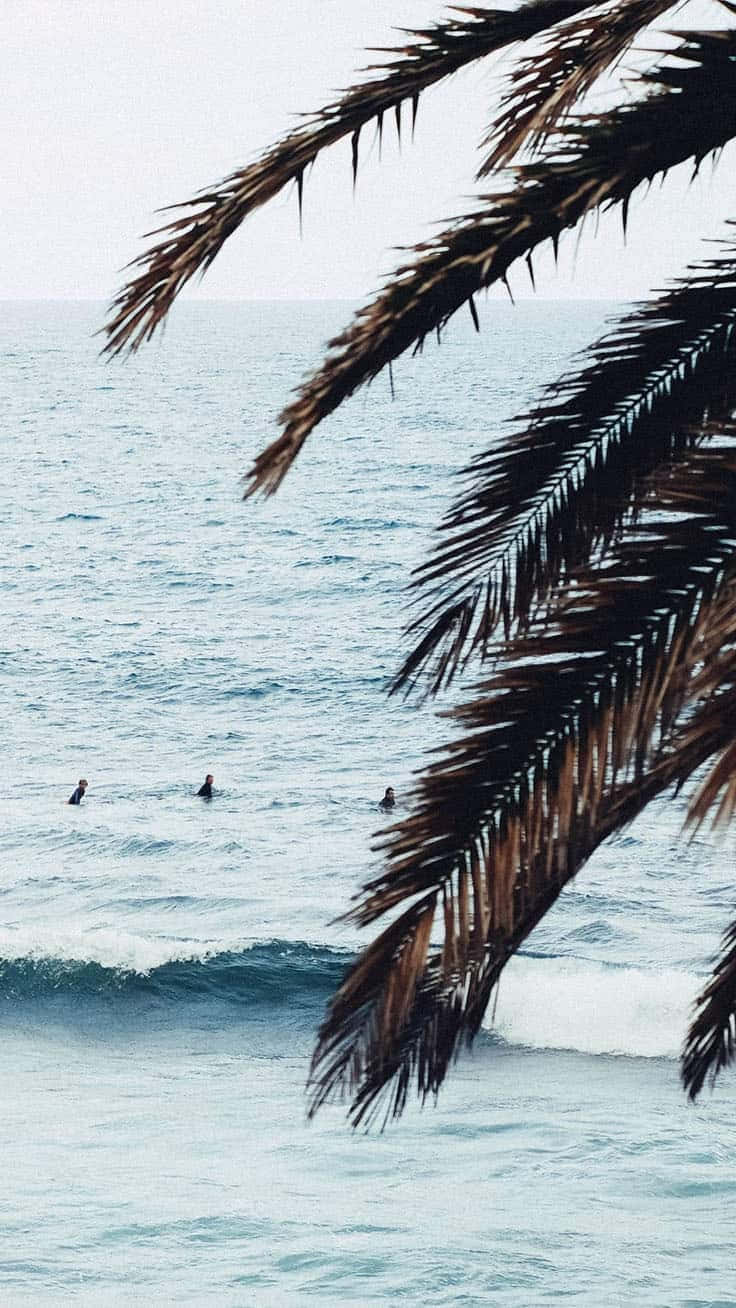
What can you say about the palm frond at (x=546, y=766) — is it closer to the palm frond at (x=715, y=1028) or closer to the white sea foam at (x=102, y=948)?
the palm frond at (x=715, y=1028)

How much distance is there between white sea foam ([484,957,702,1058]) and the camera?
2336cm

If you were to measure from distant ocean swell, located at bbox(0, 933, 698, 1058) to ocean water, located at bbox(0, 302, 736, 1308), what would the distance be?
0.20 ft

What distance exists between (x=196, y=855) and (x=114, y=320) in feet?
94.1

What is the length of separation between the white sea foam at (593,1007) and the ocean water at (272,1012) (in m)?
0.06

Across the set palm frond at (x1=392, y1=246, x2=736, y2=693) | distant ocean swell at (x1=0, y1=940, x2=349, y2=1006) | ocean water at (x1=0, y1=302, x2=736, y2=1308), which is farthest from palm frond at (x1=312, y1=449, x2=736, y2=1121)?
distant ocean swell at (x1=0, y1=940, x2=349, y2=1006)

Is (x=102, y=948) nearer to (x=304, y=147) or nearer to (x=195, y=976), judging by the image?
(x=195, y=976)

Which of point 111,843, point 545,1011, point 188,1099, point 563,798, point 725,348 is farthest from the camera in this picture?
point 111,843

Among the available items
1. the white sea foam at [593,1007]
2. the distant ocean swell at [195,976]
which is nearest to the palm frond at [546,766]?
the white sea foam at [593,1007]

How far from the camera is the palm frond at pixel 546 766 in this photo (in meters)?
3.68

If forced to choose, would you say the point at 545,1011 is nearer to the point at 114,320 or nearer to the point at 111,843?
the point at 111,843

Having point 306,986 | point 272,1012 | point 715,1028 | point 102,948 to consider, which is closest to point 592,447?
point 715,1028

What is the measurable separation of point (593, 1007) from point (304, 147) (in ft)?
71.5

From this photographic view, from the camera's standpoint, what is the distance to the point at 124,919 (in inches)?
1129

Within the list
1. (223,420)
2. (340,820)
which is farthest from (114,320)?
(223,420)
